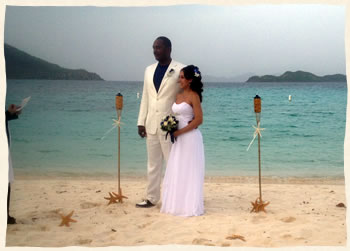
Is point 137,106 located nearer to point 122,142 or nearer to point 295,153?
point 122,142

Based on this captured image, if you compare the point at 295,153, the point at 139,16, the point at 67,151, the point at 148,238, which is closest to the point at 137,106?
the point at 67,151

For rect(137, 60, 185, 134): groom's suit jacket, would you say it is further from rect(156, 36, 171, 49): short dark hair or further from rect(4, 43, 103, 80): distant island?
rect(4, 43, 103, 80): distant island

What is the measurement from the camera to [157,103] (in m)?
5.25

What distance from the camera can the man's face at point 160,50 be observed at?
512 cm

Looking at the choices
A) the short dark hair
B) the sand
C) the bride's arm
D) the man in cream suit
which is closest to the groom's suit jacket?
the man in cream suit

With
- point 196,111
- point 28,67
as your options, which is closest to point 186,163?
point 196,111

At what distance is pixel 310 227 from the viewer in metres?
4.59

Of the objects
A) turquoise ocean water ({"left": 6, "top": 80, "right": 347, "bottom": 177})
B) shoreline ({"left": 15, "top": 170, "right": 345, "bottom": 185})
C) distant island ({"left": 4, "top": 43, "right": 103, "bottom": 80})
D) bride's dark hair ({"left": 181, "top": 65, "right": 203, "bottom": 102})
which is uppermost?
distant island ({"left": 4, "top": 43, "right": 103, "bottom": 80})

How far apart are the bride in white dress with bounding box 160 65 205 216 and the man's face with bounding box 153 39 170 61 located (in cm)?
38

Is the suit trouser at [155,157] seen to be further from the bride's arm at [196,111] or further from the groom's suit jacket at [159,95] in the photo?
the bride's arm at [196,111]

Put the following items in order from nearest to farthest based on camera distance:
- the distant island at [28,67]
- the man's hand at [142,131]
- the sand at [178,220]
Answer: the sand at [178,220]
the man's hand at [142,131]
the distant island at [28,67]

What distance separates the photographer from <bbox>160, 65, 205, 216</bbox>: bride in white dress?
16.5 ft

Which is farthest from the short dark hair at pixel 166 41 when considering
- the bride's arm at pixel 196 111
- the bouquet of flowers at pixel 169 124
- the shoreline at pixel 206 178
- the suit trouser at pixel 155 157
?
the shoreline at pixel 206 178

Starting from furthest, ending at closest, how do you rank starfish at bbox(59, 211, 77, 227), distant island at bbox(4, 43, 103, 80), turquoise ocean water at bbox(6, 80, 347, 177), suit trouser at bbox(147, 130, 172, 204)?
turquoise ocean water at bbox(6, 80, 347, 177), distant island at bbox(4, 43, 103, 80), suit trouser at bbox(147, 130, 172, 204), starfish at bbox(59, 211, 77, 227)
